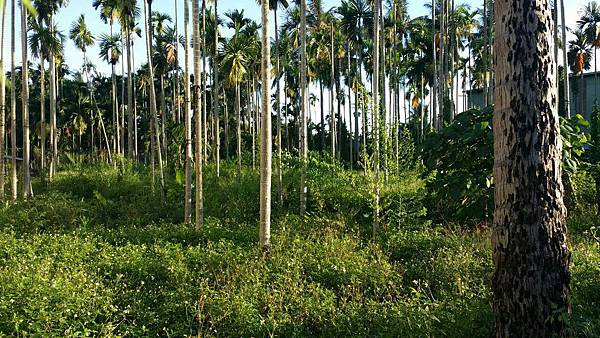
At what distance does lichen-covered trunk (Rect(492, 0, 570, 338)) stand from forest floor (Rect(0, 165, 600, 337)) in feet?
1.43

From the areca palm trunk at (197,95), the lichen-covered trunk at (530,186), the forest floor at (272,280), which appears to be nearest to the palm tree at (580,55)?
the forest floor at (272,280)

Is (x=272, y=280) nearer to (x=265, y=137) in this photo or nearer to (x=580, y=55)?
(x=265, y=137)

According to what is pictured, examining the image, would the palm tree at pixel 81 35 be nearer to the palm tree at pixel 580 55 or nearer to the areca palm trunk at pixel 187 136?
the areca palm trunk at pixel 187 136

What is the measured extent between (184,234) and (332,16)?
18855mm

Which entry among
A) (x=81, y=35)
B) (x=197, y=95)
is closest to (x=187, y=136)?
(x=197, y=95)

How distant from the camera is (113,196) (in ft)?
62.3

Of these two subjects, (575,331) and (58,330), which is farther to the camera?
(58,330)

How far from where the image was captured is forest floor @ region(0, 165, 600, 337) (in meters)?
5.54

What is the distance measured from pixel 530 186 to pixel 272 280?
4.27m

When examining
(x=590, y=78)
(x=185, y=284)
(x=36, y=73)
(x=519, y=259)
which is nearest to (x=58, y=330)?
(x=185, y=284)

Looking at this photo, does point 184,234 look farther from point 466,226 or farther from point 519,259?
point 519,259

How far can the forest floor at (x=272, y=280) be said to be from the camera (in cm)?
554

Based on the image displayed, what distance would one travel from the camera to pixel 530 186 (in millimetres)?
4340

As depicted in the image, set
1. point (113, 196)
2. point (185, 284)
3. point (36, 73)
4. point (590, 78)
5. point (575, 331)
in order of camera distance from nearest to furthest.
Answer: point (575, 331) → point (185, 284) → point (113, 196) → point (590, 78) → point (36, 73)
